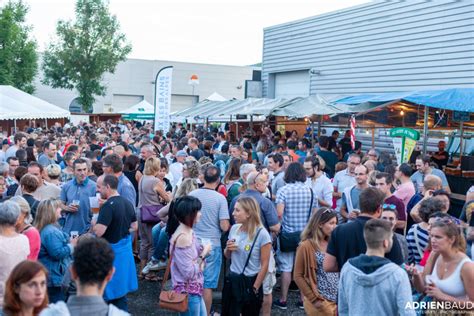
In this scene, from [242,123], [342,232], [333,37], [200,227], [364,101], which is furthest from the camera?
[242,123]

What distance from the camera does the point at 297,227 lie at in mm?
6090

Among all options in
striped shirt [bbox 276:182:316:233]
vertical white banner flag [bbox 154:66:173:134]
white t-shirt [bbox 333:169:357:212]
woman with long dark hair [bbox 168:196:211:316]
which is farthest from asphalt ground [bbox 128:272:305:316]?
vertical white banner flag [bbox 154:66:173:134]

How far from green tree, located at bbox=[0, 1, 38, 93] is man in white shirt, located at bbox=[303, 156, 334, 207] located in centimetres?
3226

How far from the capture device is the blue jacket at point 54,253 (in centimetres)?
453

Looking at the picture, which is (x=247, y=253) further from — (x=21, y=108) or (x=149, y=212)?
(x=21, y=108)

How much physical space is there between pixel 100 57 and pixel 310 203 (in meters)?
33.6

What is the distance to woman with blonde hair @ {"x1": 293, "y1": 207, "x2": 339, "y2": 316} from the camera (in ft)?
13.9

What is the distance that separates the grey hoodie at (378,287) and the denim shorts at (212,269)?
2.29 metres

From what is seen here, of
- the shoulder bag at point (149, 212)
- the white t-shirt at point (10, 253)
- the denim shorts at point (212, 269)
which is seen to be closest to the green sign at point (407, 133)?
the shoulder bag at point (149, 212)

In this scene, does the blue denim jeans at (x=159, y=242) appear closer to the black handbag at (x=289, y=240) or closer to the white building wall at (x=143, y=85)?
the black handbag at (x=289, y=240)

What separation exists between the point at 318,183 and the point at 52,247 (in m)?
3.75

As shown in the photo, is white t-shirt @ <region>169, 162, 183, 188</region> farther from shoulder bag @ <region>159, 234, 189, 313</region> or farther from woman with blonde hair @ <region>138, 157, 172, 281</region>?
shoulder bag @ <region>159, 234, 189, 313</region>

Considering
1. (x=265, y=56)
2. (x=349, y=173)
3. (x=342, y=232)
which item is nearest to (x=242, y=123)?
(x=265, y=56)

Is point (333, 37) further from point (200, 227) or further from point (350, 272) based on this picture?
point (350, 272)
